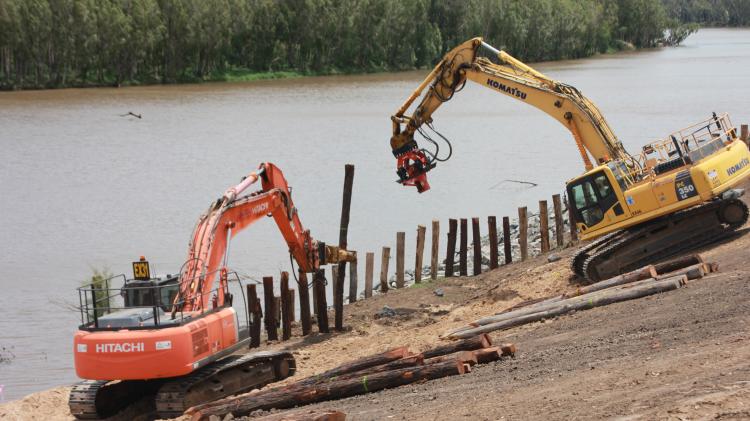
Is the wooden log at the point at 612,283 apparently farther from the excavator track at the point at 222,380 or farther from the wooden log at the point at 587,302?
the excavator track at the point at 222,380

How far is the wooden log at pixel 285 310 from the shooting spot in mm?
20797

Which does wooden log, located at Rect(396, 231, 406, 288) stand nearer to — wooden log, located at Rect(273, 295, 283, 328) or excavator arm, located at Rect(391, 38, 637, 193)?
excavator arm, located at Rect(391, 38, 637, 193)

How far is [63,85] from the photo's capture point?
8819 cm

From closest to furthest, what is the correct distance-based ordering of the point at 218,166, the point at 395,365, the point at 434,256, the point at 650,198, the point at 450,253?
1. the point at 395,365
2. the point at 650,198
3. the point at 434,256
4. the point at 450,253
5. the point at 218,166

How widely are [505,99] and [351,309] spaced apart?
53.6m

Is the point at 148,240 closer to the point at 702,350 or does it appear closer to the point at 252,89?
the point at 702,350

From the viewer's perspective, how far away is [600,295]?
17297mm

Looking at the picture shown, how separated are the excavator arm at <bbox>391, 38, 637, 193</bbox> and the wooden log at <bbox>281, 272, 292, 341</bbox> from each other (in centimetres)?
437

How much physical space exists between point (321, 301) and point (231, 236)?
14.1 ft

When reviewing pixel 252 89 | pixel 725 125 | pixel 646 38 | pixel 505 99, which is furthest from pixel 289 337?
pixel 646 38

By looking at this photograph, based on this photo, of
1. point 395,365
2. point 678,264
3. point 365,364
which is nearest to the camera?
point 395,365

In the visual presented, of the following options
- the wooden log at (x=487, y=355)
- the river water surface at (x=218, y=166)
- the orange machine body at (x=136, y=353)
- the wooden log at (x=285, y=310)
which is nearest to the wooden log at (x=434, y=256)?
the wooden log at (x=285, y=310)

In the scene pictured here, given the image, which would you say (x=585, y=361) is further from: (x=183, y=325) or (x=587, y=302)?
(x=183, y=325)

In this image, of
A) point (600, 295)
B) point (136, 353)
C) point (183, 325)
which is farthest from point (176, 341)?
point (600, 295)
